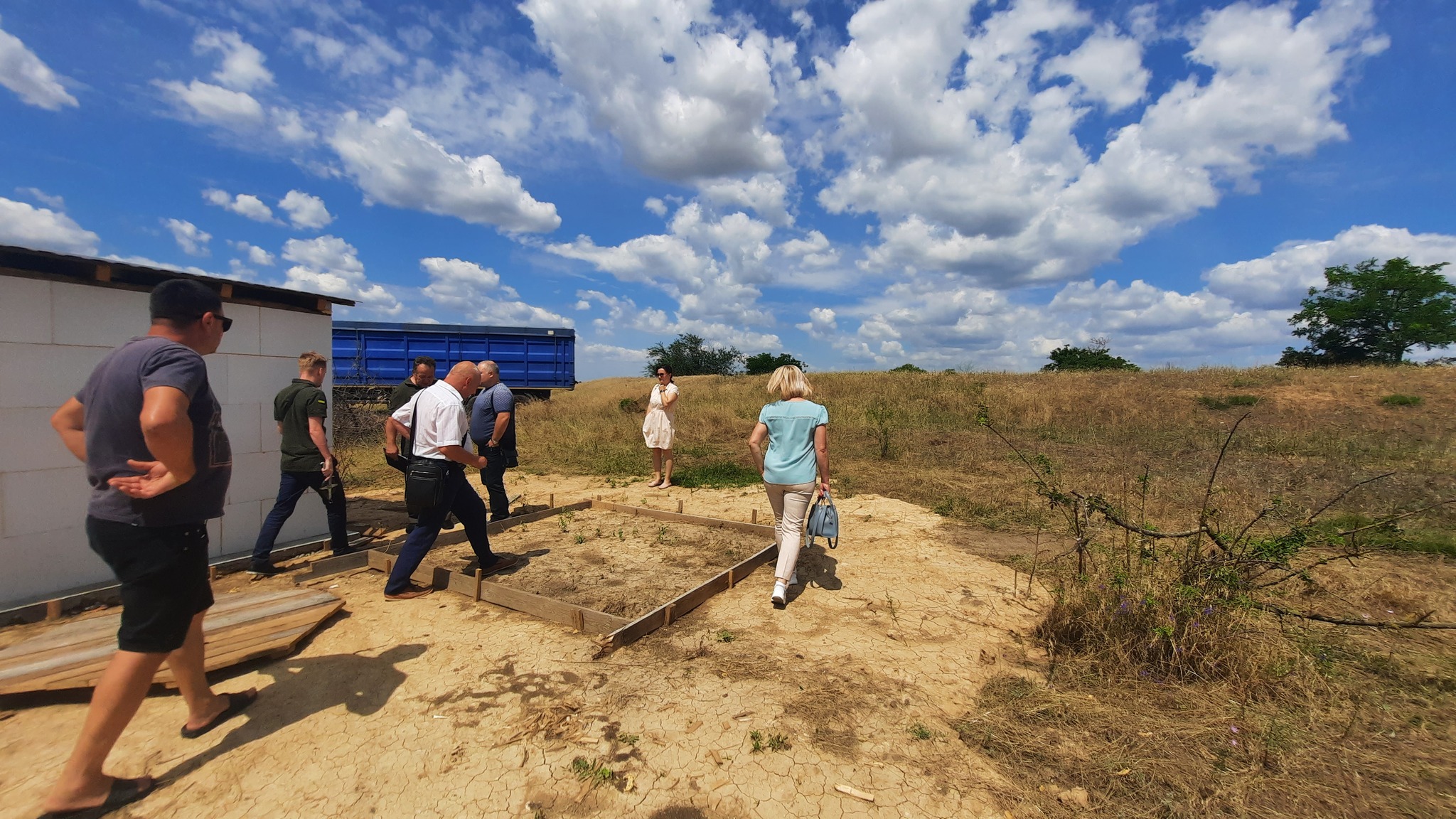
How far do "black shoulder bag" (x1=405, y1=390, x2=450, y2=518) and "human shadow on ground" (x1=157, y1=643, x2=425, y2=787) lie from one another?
0.98m

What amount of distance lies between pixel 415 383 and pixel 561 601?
3.02m

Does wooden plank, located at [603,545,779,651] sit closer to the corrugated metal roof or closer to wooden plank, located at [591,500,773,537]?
wooden plank, located at [591,500,773,537]

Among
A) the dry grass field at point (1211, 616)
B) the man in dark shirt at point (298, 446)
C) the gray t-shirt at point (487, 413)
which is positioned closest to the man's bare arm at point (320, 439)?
the man in dark shirt at point (298, 446)

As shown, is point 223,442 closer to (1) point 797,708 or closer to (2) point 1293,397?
(1) point 797,708

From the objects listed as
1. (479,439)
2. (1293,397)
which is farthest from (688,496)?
(1293,397)

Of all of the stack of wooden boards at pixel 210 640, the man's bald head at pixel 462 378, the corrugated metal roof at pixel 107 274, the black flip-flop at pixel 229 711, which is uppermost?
the corrugated metal roof at pixel 107 274

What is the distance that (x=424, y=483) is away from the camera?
13.7ft

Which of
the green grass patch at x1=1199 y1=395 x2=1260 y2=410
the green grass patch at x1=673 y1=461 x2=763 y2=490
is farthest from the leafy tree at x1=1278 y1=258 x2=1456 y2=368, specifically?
the green grass patch at x1=673 y1=461 x2=763 y2=490

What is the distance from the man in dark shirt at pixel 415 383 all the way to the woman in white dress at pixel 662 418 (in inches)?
A: 127

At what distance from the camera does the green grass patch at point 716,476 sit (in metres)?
9.38

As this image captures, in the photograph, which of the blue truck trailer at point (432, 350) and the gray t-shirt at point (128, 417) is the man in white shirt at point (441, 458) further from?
the blue truck trailer at point (432, 350)

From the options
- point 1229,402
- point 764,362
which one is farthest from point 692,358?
point 1229,402

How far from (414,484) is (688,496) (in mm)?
4798

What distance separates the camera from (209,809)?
7.38ft
